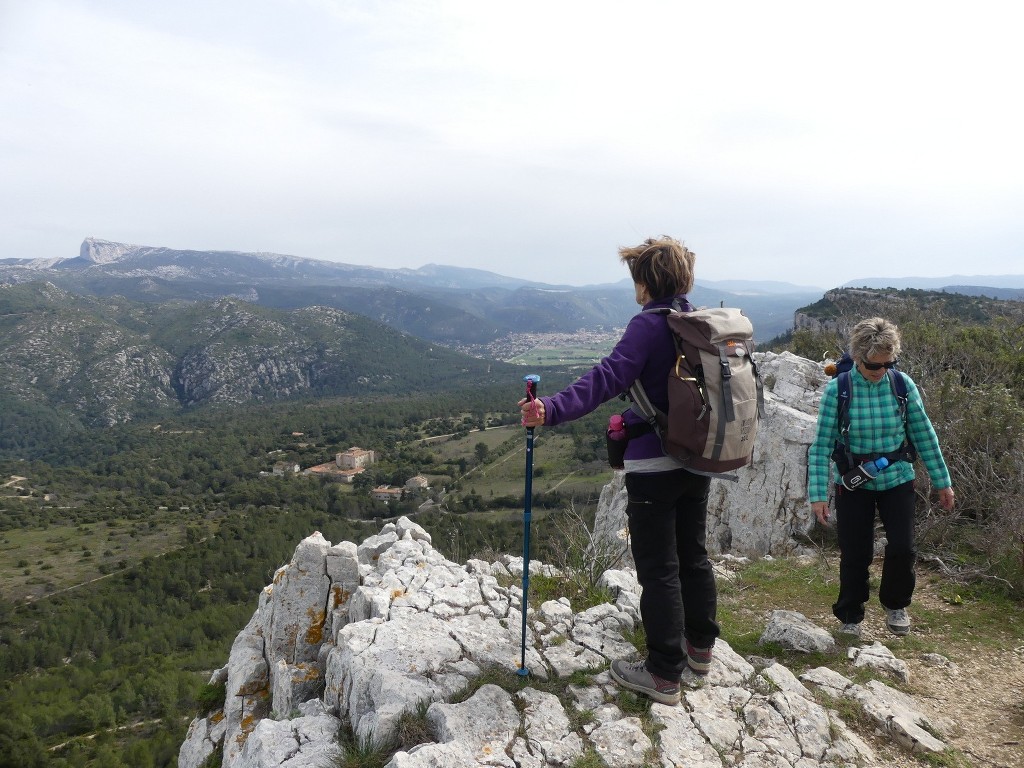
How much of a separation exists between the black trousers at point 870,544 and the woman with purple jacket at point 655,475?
1659mm

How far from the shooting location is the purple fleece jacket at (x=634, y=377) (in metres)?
2.97

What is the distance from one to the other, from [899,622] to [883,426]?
1.86m

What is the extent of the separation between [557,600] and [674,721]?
1.82m

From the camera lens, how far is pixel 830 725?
11.1 feet

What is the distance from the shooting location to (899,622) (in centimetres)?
456

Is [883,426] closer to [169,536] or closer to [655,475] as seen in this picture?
[655,475]

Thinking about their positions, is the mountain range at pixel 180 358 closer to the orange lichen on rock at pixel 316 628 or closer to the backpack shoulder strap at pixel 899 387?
the backpack shoulder strap at pixel 899 387

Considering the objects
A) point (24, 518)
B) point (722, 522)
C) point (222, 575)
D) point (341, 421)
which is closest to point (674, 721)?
point (722, 522)

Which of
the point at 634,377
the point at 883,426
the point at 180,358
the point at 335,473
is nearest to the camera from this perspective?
the point at 634,377

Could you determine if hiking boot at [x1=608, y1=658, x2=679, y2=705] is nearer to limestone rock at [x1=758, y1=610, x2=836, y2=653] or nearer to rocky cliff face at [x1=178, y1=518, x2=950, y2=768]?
rocky cliff face at [x1=178, y1=518, x2=950, y2=768]

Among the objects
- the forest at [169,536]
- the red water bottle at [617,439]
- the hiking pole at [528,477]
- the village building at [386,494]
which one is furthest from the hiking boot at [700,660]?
the village building at [386,494]

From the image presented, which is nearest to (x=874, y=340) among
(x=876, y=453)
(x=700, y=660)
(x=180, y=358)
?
(x=876, y=453)

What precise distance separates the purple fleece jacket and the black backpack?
1.86 metres

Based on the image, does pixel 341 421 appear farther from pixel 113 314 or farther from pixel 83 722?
pixel 113 314
